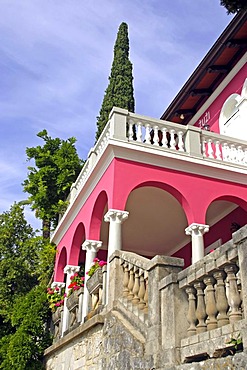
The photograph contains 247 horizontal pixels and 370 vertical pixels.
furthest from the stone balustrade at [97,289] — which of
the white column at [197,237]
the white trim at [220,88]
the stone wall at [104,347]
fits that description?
the white trim at [220,88]

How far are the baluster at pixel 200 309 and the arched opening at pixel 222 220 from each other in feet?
21.5

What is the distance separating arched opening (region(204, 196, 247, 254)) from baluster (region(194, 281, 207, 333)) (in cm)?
656

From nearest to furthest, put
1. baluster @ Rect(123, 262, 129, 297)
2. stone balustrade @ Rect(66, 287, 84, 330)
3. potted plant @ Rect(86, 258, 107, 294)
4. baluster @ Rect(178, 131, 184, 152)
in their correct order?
baluster @ Rect(123, 262, 129, 297), potted plant @ Rect(86, 258, 107, 294), stone balustrade @ Rect(66, 287, 84, 330), baluster @ Rect(178, 131, 184, 152)

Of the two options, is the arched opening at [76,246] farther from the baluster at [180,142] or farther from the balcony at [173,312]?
the balcony at [173,312]

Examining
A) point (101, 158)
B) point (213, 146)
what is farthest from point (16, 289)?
point (213, 146)

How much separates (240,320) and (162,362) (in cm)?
150

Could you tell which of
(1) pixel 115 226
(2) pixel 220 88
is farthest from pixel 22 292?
(2) pixel 220 88

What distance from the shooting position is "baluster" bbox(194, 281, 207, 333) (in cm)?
427

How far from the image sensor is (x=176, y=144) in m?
9.96

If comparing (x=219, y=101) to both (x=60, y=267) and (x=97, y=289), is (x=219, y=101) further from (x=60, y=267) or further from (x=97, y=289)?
(x=97, y=289)

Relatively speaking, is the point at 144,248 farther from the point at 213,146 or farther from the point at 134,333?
the point at 134,333

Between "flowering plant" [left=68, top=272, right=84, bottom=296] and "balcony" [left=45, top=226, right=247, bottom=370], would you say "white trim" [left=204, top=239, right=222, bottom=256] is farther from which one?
"balcony" [left=45, top=226, right=247, bottom=370]

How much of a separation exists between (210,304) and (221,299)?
18cm

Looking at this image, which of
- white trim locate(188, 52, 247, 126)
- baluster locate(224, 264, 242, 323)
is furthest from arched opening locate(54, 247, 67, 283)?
baluster locate(224, 264, 242, 323)
